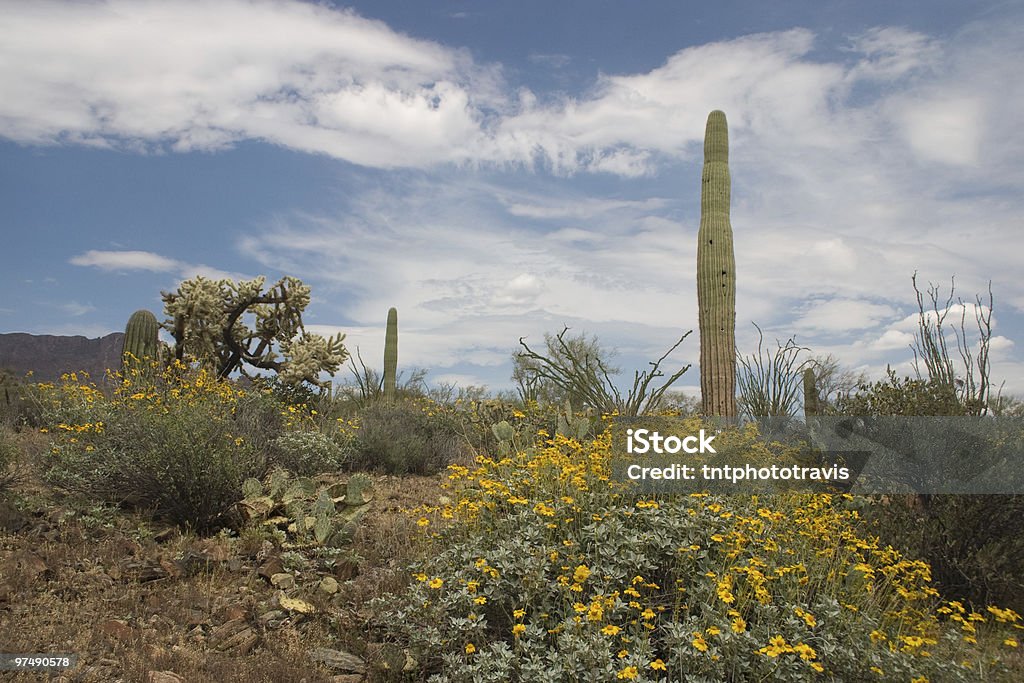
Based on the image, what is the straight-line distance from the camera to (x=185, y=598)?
17.6 ft

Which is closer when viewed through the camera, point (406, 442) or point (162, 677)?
point (162, 677)

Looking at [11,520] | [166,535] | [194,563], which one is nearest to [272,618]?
[194,563]

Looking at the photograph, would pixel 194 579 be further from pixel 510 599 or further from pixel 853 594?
pixel 853 594

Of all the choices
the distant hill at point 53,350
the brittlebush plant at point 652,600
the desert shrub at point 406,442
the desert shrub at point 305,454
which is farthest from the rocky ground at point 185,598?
the distant hill at point 53,350

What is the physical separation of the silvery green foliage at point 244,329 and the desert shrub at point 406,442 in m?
2.43

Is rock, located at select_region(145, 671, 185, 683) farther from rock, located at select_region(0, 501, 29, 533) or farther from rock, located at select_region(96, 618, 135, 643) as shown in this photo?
rock, located at select_region(0, 501, 29, 533)

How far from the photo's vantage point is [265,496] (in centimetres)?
733

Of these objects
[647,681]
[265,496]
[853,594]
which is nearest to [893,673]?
[853,594]

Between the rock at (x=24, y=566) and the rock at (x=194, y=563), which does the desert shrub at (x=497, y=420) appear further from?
the rock at (x=24, y=566)

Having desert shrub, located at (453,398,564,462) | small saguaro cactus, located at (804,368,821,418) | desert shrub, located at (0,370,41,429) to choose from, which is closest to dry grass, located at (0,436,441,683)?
desert shrub, located at (453,398,564,462)

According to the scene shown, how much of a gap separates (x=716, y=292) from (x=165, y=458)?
707 cm

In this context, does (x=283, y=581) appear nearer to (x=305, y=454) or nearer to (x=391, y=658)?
(x=391, y=658)

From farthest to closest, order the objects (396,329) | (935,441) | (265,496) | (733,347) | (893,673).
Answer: (396,329) → (733,347) → (265,496) → (935,441) → (893,673)

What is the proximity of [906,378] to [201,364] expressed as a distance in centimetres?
1099
